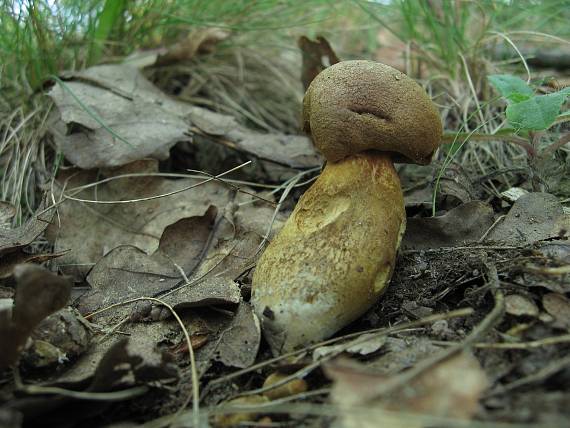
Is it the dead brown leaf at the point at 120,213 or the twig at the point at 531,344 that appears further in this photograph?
the dead brown leaf at the point at 120,213

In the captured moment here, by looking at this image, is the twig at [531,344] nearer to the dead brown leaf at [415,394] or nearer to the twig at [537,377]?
the twig at [537,377]

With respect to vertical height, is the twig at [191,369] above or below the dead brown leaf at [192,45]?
below

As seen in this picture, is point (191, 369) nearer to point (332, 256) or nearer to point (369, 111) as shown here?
point (332, 256)

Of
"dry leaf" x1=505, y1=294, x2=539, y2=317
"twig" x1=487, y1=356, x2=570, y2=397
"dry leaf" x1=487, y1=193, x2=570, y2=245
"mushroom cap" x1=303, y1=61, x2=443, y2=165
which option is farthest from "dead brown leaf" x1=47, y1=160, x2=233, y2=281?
"twig" x1=487, y1=356, x2=570, y2=397

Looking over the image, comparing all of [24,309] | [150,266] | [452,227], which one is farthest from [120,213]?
[452,227]

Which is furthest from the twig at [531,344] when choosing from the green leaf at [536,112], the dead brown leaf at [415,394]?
the green leaf at [536,112]

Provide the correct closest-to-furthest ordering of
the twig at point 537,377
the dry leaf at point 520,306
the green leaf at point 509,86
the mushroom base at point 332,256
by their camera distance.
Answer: the twig at point 537,377 < the dry leaf at point 520,306 < the mushroom base at point 332,256 < the green leaf at point 509,86

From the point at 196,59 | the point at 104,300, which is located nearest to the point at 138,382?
the point at 104,300
